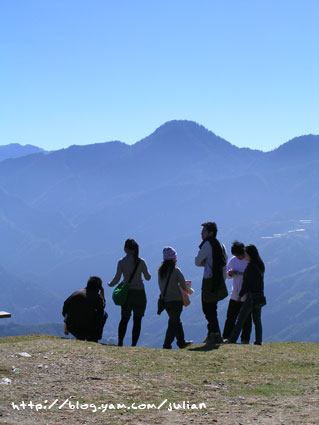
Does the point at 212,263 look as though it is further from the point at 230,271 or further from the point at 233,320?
the point at 233,320

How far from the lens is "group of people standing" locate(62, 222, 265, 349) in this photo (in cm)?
1239

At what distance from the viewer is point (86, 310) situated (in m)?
12.3

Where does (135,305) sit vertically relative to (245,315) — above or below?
above

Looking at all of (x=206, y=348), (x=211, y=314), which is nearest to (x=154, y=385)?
(x=206, y=348)

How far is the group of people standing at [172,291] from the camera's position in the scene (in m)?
12.4

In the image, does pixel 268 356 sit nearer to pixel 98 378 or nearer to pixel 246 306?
pixel 246 306

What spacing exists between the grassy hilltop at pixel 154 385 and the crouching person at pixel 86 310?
2.26ft

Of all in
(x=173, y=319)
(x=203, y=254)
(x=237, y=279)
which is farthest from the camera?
(x=237, y=279)

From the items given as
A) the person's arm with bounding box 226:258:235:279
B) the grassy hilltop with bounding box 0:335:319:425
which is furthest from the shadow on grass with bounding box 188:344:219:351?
the person's arm with bounding box 226:258:235:279

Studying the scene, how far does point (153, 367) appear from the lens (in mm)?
10008

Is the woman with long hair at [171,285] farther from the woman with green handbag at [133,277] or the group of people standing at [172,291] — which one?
the woman with green handbag at [133,277]

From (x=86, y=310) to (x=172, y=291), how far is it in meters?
1.88

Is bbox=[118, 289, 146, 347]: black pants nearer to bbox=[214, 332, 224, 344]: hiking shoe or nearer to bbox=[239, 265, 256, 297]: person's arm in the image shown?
bbox=[214, 332, 224, 344]: hiking shoe

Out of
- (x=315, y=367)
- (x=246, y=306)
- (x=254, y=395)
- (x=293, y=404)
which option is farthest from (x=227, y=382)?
(x=246, y=306)
